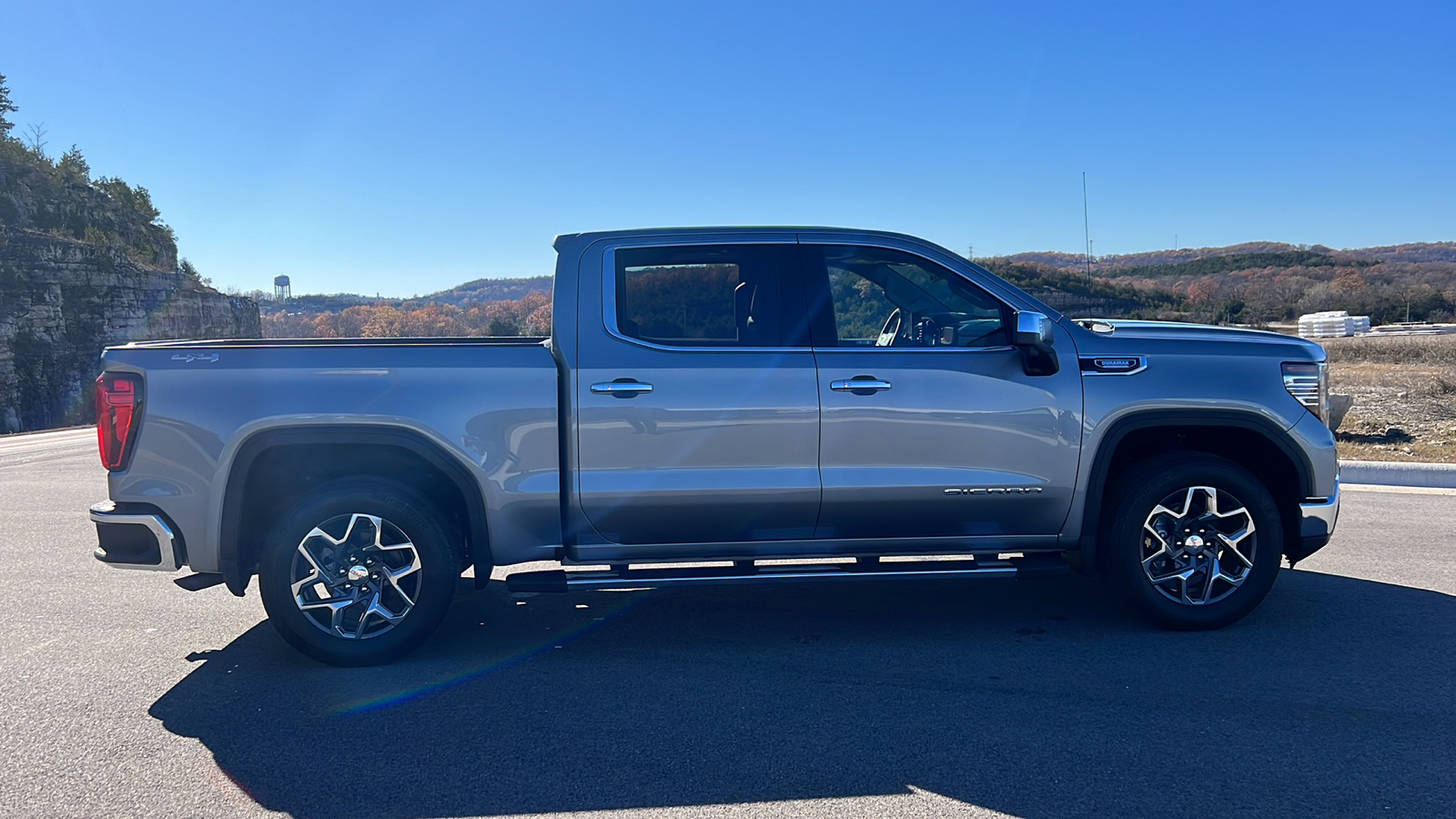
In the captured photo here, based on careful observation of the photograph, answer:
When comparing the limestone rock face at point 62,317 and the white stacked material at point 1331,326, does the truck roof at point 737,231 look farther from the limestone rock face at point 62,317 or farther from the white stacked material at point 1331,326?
the white stacked material at point 1331,326

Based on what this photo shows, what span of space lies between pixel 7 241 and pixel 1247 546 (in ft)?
176

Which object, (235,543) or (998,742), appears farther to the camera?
(235,543)

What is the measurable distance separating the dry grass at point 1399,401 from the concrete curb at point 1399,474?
0.72 meters

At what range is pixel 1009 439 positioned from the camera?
4.86 m

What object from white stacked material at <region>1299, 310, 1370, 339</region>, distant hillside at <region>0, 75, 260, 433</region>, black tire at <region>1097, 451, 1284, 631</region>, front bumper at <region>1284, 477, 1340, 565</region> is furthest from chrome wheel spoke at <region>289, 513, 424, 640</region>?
white stacked material at <region>1299, 310, 1370, 339</region>

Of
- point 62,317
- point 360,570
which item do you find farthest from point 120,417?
point 62,317

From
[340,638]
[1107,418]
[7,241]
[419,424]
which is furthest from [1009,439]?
[7,241]

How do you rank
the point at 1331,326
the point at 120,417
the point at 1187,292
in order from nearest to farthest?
the point at 120,417 → the point at 1331,326 → the point at 1187,292

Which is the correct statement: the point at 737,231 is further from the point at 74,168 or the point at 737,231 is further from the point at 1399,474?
the point at 74,168

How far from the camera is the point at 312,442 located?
182 inches

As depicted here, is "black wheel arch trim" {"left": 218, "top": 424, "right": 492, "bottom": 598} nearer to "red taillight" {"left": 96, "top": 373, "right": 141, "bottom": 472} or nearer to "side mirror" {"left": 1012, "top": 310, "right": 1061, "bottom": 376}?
"red taillight" {"left": 96, "top": 373, "right": 141, "bottom": 472}

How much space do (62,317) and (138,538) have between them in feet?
169

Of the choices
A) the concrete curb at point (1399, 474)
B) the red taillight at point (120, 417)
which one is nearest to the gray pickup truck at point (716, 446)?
the red taillight at point (120, 417)

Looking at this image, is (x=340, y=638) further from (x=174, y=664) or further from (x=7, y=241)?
(x=7, y=241)
